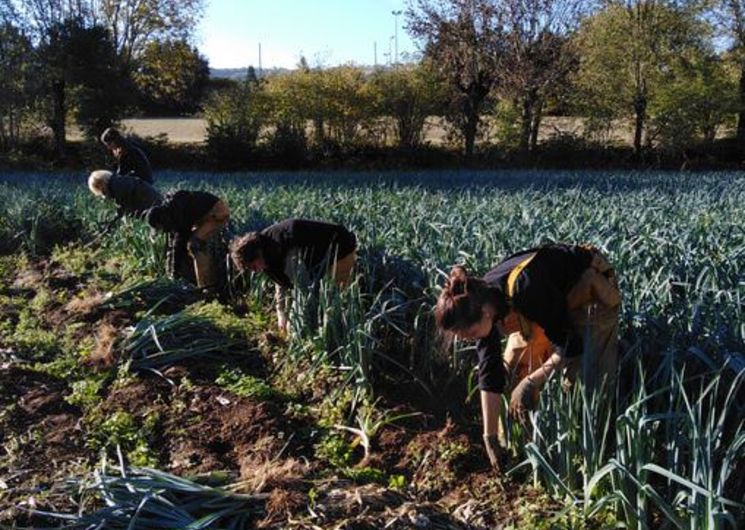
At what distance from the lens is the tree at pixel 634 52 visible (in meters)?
20.2

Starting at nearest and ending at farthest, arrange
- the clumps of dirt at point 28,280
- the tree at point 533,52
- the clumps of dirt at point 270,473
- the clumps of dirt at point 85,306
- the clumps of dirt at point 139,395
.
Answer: the clumps of dirt at point 270,473 → the clumps of dirt at point 139,395 → the clumps of dirt at point 85,306 → the clumps of dirt at point 28,280 → the tree at point 533,52

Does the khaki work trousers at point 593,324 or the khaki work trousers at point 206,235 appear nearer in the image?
the khaki work trousers at point 593,324

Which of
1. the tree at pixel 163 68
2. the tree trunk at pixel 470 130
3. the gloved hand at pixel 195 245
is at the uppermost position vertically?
the tree at pixel 163 68

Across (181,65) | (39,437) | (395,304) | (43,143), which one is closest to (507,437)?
(395,304)

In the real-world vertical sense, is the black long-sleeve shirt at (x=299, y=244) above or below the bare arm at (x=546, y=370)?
above

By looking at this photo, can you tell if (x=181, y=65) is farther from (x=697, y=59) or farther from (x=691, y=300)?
(x=691, y=300)

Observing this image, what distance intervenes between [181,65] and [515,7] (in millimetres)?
11318

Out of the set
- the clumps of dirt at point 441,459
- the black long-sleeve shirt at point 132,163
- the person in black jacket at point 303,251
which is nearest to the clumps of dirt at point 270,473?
the clumps of dirt at point 441,459

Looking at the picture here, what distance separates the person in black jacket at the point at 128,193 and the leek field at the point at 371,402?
2.75ft

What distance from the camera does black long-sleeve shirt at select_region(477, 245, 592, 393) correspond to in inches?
106

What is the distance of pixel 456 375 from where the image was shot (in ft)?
12.1

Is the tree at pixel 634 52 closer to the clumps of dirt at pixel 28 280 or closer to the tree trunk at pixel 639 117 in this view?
the tree trunk at pixel 639 117

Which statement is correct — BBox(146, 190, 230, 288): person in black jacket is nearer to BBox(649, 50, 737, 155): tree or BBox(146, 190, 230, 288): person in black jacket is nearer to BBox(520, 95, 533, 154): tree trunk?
BBox(520, 95, 533, 154): tree trunk

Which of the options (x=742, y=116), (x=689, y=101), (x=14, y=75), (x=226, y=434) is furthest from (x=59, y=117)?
(x=742, y=116)
